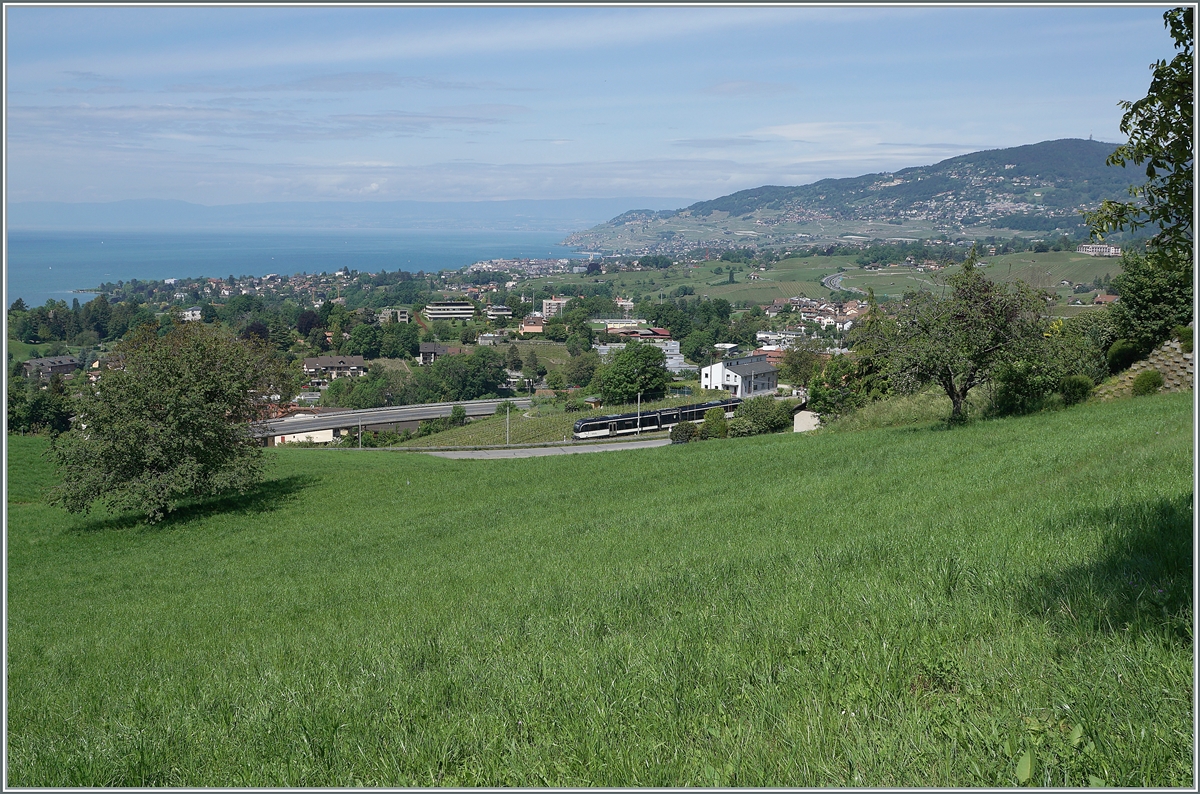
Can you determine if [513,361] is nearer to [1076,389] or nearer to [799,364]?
[799,364]

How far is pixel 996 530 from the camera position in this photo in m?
7.60

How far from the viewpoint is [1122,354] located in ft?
85.1

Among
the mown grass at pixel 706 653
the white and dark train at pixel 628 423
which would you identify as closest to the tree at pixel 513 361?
the white and dark train at pixel 628 423

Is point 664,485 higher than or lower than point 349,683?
lower

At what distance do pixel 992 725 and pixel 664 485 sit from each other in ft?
52.4

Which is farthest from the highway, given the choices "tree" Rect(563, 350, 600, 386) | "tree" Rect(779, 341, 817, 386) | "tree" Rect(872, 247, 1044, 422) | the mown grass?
the mown grass

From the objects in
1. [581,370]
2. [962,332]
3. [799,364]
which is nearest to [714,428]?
[962,332]

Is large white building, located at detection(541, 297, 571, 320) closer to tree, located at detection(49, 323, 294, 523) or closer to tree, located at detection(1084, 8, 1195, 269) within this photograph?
tree, located at detection(49, 323, 294, 523)

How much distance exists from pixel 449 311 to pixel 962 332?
161237 mm

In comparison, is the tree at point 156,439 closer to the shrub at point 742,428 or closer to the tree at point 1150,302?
the tree at point 1150,302

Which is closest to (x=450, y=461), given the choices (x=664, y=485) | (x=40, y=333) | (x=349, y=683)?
(x=664, y=485)

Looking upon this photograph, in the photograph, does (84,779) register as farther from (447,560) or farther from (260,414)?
(260,414)

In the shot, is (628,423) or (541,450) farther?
(628,423)

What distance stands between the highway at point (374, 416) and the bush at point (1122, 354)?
65.8 meters
